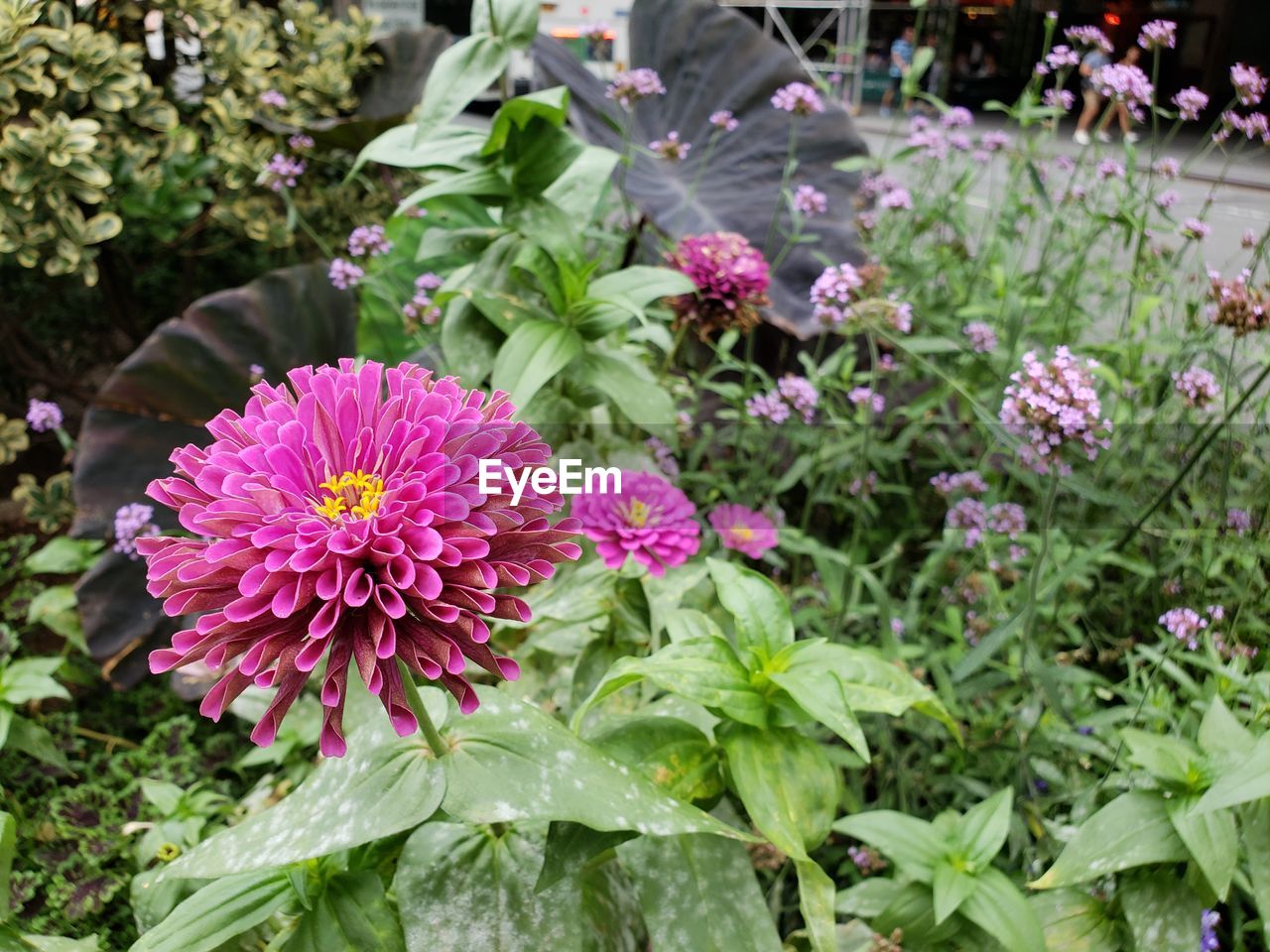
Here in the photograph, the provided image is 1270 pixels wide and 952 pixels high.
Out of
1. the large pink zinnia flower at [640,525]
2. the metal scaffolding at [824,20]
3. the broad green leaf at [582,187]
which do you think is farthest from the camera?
the metal scaffolding at [824,20]

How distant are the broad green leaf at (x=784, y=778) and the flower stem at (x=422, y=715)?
8.4 inches

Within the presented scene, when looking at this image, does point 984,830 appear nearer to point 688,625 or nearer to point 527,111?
point 688,625

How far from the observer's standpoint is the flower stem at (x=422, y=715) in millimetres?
506

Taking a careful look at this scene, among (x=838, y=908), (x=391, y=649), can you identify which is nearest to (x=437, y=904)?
(x=391, y=649)

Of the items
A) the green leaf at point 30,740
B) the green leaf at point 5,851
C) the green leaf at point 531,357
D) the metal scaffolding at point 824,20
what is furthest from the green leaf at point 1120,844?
the metal scaffolding at point 824,20

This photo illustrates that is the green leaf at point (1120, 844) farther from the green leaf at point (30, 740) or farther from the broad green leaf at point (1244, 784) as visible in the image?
the green leaf at point (30, 740)

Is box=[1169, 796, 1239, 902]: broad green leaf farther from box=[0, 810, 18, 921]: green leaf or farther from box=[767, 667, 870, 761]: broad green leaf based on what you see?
box=[0, 810, 18, 921]: green leaf

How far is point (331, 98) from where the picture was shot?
190cm

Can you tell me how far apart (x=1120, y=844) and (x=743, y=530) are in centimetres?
50

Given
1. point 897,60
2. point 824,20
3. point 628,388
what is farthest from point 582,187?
point 824,20

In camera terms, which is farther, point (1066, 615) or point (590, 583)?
point (1066, 615)

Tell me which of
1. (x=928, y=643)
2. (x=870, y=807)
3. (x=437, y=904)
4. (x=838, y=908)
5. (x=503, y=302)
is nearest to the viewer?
(x=437, y=904)

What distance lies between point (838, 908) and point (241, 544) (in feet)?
1.98

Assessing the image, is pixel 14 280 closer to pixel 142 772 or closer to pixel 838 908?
pixel 142 772
